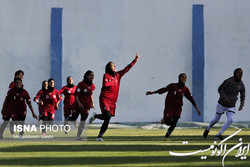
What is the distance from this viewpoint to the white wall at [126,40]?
89.8 feet

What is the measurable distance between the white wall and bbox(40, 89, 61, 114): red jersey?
695cm

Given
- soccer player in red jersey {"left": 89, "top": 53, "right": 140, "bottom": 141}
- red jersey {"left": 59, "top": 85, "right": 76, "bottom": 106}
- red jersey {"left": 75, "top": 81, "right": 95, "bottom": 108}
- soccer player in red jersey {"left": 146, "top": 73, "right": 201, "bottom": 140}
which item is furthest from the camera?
red jersey {"left": 59, "top": 85, "right": 76, "bottom": 106}

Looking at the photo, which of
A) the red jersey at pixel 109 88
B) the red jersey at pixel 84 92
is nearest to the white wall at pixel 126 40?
the red jersey at pixel 84 92

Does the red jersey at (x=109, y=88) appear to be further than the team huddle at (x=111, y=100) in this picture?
No

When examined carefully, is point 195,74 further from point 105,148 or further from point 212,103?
point 105,148

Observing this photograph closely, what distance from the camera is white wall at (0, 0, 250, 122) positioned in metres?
27.4

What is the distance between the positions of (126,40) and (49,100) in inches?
307

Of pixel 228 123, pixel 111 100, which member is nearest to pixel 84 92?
pixel 111 100

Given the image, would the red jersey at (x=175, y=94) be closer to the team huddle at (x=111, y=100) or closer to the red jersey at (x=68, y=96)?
the team huddle at (x=111, y=100)

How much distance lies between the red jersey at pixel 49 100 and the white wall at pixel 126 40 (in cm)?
695

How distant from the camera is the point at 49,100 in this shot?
67.0 feet

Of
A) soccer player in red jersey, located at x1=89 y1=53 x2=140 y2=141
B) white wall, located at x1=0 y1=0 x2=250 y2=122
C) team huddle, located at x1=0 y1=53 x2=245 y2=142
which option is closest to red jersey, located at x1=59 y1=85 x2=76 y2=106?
team huddle, located at x1=0 y1=53 x2=245 y2=142

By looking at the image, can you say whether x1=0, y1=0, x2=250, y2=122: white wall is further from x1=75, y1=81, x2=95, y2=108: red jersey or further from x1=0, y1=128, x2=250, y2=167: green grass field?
x1=0, y1=128, x2=250, y2=167: green grass field

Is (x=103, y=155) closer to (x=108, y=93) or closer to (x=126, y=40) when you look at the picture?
(x=108, y=93)
